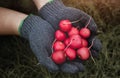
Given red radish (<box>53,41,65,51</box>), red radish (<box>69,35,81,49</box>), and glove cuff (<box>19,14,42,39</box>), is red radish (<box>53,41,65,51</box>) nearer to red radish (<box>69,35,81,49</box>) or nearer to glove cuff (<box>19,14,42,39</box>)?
red radish (<box>69,35,81,49</box>)

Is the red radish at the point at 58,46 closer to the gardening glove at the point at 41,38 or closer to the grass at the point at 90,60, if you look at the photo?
the gardening glove at the point at 41,38

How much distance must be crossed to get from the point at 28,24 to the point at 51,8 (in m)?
0.20

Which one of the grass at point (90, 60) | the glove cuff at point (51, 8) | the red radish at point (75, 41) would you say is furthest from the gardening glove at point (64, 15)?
the grass at point (90, 60)

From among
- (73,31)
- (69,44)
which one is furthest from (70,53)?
(73,31)

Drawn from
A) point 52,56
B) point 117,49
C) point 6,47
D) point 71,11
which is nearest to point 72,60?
Answer: point 52,56

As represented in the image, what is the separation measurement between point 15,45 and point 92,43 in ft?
2.50

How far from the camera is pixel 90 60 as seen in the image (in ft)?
9.51

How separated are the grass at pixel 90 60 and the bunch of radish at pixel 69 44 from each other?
271mm

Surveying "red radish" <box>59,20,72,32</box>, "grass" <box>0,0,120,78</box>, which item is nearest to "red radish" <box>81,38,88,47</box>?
"red radish" <box>59,20,72,32</box>

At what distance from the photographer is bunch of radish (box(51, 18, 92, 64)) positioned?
2539 millimetres

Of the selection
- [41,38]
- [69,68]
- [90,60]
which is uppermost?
[41,38]

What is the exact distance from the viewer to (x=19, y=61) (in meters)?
3.01

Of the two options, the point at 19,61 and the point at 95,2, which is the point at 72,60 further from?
the point at 95,2

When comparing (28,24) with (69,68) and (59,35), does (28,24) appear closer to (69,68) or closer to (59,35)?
(59,35)
